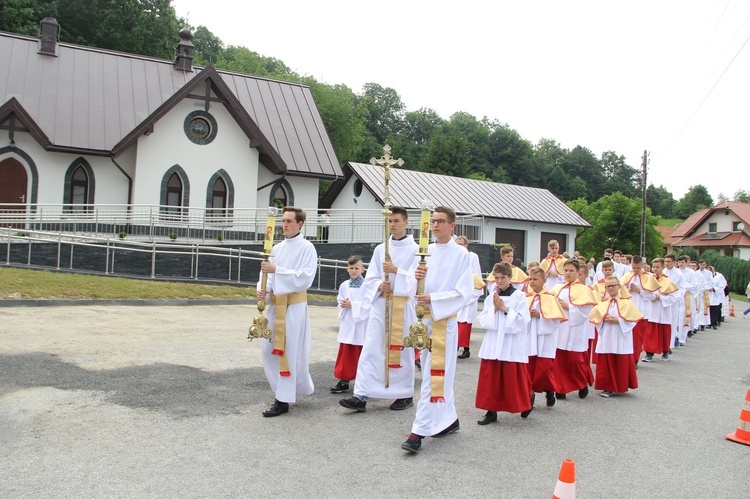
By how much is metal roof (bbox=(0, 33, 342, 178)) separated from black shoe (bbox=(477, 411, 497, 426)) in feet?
72.2

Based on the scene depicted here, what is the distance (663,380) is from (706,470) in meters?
5.26

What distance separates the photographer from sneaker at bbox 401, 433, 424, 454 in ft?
19.2

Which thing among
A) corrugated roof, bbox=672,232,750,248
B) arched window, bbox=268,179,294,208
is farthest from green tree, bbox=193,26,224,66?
corrugated roof, bbox=672,232,750,248

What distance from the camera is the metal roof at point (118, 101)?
25.9m

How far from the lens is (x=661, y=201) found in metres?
113

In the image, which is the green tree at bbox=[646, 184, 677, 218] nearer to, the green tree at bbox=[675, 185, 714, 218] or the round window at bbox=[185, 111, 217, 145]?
the green tree at bbox=[675, 185, 714, 218]

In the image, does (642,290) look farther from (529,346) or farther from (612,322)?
(529,346)

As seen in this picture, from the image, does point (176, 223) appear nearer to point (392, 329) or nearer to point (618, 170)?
point (392, 329)

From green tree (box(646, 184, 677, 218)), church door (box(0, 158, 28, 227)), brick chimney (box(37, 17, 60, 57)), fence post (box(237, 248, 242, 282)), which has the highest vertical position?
green tree (box(646, 184, 677, 218))

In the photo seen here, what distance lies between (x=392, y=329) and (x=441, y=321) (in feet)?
2.91

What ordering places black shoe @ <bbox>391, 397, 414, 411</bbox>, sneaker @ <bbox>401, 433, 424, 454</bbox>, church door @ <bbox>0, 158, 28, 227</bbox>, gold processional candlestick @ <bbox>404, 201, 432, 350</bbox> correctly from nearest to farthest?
sneaker @ <bbox>401, 433, 424, 454</bbox> → gold processional candlestick @ <bbox>404, 201, 432, 350</bbox> → black shoe @ <bbox>391, 397, 414, 411</bbox> → church door @ <bbox>0, 158, 28, 227</bbox>

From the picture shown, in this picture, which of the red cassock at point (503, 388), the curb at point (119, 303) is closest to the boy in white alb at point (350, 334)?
the red cassock at point (503, 388)

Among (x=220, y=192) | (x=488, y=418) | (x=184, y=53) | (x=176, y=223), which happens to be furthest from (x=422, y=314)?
(x=184, y=53)

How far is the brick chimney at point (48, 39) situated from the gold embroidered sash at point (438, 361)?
91.1 ft
